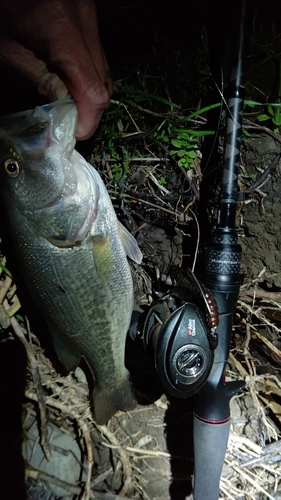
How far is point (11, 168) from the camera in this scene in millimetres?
1543

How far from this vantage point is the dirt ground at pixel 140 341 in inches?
74.9

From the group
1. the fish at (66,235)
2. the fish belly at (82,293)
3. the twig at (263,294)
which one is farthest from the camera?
the twig at (263,294)

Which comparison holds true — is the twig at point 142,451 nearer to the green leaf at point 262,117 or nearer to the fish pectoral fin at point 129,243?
the fish pectoral fin at point 129,243

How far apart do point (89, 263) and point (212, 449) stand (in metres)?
1.09

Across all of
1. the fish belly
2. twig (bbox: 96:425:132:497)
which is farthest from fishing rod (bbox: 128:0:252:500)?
twig (bbox: 96:425:132:497)

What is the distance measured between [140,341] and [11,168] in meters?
1.15

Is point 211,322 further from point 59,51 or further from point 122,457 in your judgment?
point 122,457

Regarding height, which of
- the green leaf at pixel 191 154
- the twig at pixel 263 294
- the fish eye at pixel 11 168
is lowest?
the twig at pixel 263 294

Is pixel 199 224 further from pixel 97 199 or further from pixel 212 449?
pixel 212 449

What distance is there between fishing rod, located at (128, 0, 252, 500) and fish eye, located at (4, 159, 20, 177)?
86cm

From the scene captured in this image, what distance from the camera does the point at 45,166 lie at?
1509 millimetres

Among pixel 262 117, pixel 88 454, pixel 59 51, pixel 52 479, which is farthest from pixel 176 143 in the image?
pixel 52 479

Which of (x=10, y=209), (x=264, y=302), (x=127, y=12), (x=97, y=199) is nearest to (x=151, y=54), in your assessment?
(x=127, y=12)

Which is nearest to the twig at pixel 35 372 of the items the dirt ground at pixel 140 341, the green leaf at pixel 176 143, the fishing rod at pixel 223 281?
the dirt ground at pixel 140 341
